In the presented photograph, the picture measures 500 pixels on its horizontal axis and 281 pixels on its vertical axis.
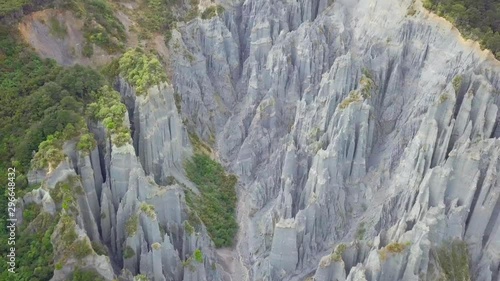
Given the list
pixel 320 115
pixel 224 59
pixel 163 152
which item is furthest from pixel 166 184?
pixel 224 59

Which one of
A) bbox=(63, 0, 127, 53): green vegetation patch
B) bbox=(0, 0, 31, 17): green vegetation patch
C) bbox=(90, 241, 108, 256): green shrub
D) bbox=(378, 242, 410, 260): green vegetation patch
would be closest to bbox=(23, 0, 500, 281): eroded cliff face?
bbox=(378, 242, 410, 260): green vegetation patch

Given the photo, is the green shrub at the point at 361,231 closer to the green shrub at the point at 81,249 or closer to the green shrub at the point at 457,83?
the green shrub at the point at 457,83

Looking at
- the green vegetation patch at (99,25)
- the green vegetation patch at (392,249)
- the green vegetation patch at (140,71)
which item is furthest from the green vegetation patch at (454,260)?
the green vegetation patch at (99,25)

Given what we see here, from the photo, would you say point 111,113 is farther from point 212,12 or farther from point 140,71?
point 212,12

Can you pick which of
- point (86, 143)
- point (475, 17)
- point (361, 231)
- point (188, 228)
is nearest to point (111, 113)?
point (86, 143)

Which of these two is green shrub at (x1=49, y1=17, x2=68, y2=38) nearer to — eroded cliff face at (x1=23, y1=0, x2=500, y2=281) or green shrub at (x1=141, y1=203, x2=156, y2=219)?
eroded cliff face at (x1=23, y1=0, x2=500, y2=281)
